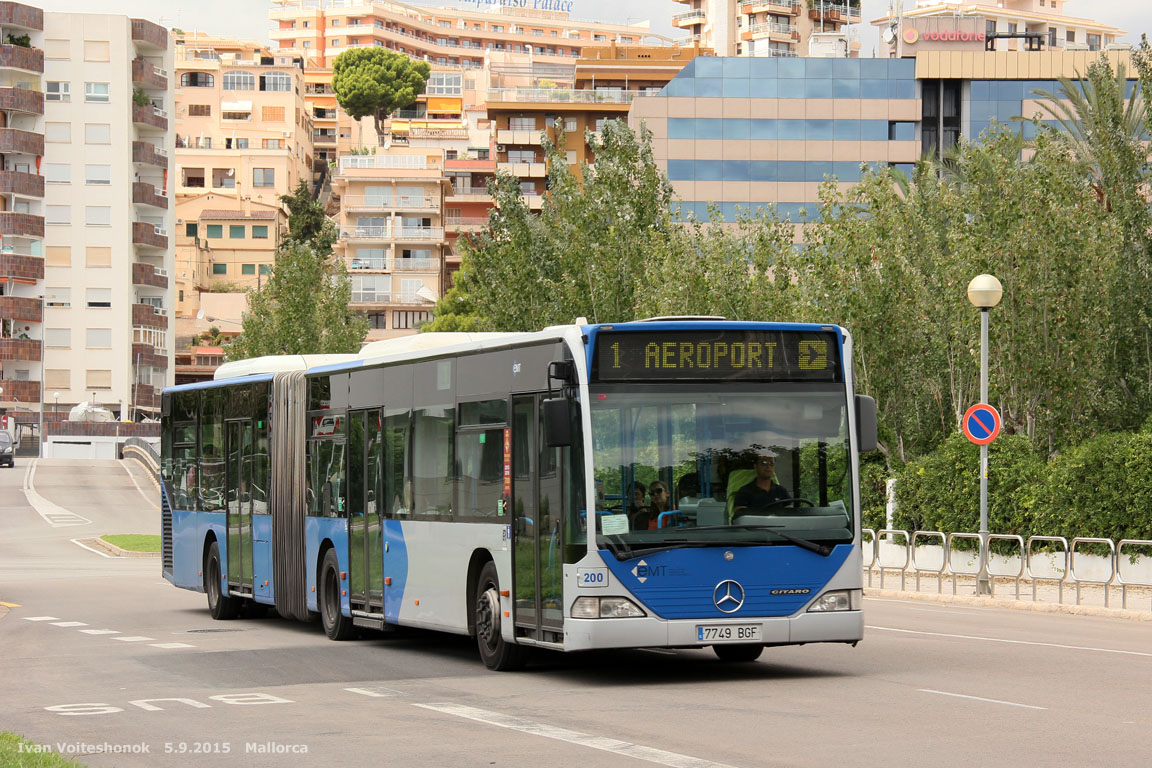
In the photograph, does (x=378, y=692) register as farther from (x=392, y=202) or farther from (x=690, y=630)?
(x=392, y=202)

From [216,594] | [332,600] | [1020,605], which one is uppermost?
[332,600]

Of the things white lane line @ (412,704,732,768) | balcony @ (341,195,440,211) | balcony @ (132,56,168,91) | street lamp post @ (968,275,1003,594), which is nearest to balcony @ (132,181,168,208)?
balcony @ (132,56,168,91)

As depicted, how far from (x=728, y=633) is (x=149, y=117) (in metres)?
112

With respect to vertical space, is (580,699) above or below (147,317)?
below

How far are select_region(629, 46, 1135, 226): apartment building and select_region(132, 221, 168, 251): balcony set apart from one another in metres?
35.9

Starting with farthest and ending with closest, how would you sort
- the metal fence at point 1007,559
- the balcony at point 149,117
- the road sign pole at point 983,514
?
the balcony at point 149,117
the road sign pole at point 983,514
the metal fence at point 1007,559

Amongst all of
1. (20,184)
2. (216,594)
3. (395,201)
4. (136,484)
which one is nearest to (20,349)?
(20,184)

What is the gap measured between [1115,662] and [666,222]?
32.4 meters

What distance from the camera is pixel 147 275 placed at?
12119 cm

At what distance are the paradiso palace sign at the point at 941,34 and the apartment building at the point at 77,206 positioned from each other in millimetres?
50243

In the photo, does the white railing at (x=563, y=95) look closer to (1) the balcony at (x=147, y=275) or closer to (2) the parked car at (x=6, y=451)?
(1) the balcony at (x=147, y=275)

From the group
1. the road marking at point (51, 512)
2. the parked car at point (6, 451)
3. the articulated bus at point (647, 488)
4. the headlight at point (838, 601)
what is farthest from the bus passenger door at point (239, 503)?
the parked car at point (6, 451)

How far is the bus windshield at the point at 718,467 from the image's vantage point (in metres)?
14.6

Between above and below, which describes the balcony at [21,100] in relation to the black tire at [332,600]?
above
